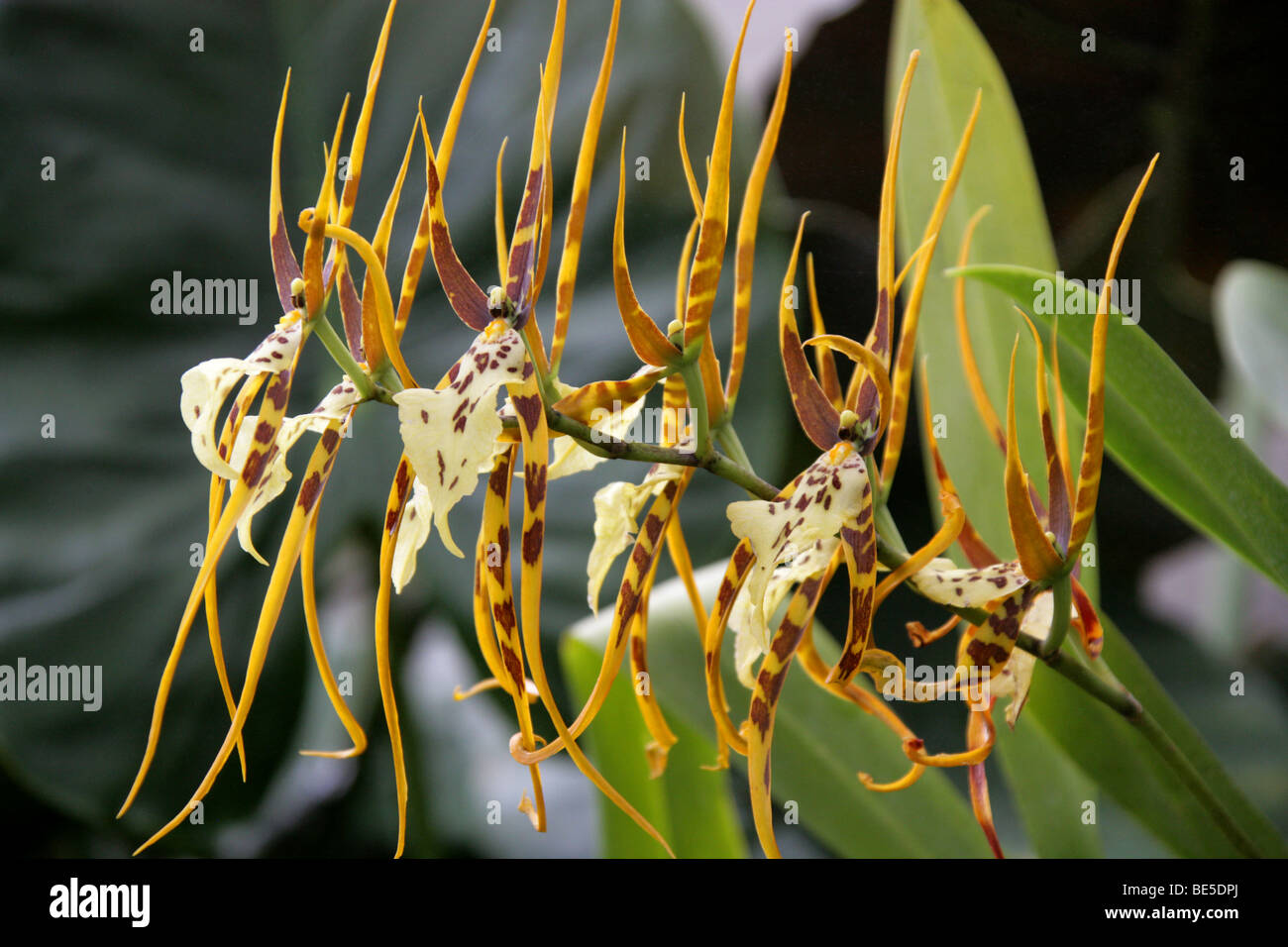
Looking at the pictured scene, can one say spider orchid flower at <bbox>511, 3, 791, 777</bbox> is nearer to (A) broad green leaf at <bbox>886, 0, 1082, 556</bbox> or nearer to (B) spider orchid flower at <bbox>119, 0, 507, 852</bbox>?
(B) spider orchid flower at <bbox>119, 0, 507, 852</bbox>

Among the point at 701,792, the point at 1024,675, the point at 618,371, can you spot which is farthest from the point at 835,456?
the point at 618,371

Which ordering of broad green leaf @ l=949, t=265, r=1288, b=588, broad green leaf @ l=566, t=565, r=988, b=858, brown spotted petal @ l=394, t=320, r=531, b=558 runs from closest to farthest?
brown spotted petal @ l=394, t=320, r=531, b=558
broad green leaf @ l=949, t=265, r=1288, b=588
broad green leaf @ l=566, t=565, r=988, b=858

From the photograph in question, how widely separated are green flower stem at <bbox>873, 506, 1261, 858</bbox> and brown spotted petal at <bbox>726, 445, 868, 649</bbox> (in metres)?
0.02

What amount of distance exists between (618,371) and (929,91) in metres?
0.29

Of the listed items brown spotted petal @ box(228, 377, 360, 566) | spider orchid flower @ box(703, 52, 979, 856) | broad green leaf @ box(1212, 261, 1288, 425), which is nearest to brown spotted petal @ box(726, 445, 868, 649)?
spider orchid flower @ box(703, 52, 979, 856)

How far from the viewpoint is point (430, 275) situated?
2.39 feet

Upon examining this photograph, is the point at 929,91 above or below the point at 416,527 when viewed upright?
above

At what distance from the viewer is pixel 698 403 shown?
0.24 meters

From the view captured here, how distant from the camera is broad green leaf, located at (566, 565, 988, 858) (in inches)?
18.1

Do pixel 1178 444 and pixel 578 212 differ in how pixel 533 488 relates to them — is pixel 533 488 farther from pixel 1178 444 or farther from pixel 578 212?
pixel 1178 444

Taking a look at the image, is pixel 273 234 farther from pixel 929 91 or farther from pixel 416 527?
pixel 929 91
